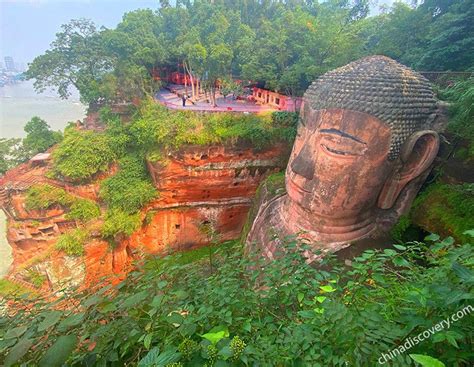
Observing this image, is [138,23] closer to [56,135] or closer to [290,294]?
[56,135]

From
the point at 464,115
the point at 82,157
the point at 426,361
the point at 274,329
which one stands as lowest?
the point at 82,157

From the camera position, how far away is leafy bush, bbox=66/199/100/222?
10.2m

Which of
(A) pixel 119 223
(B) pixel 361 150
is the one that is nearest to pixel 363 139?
(B) pixel 361 150

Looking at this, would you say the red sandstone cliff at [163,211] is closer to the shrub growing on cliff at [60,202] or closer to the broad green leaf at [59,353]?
the shrub growing on cliff at [60,202]

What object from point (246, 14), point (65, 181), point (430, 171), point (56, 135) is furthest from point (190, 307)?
point (246, 14)

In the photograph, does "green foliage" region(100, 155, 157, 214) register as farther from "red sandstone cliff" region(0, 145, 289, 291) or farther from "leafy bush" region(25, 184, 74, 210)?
"leafy bush" region(25, 184, 74, 210)

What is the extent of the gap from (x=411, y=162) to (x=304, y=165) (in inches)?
66.8

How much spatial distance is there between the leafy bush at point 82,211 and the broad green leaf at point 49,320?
9665mm

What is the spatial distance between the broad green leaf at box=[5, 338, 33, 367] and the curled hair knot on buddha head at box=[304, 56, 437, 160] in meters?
4.46

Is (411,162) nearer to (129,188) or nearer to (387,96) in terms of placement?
(387,96)

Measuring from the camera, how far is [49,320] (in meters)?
1.49

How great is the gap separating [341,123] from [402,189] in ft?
5.32

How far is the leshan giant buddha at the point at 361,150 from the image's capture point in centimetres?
430

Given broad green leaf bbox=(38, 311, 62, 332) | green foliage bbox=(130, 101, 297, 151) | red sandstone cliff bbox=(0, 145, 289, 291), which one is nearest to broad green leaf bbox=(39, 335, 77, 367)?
broad green leaf bbox=(38, 311, 62, 332)
